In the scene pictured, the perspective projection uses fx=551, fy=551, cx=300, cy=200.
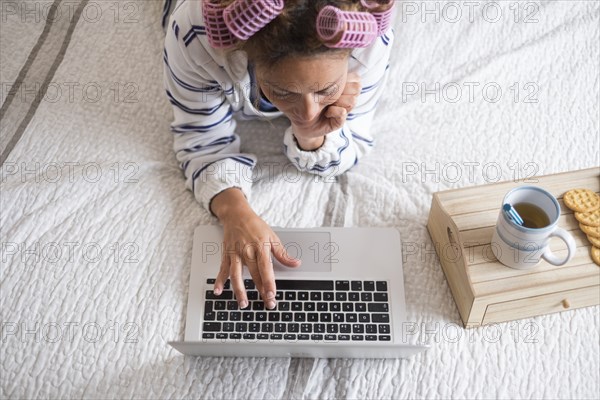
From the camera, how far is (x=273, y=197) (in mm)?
875

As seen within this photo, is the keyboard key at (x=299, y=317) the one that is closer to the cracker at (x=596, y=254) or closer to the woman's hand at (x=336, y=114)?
the woman's hand at (x=336, y=114)

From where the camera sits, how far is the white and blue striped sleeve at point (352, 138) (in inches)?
32.1

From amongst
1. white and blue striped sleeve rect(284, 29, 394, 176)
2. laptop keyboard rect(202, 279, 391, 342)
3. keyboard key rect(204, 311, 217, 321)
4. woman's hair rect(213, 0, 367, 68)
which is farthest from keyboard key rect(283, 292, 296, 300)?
woman's hair rect(213, 0, 367, 68)

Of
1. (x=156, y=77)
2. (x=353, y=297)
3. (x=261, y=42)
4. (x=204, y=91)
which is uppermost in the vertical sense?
(x=156, y=77)

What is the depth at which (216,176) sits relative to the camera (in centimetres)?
84

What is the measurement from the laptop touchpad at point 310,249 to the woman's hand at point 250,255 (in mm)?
14

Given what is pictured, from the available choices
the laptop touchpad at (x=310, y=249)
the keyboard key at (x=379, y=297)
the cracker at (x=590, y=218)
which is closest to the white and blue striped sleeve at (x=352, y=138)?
the laptop touchpad at (x=310, y=249)

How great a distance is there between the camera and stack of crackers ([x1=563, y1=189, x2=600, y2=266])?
71cm

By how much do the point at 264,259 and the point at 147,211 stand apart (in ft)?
0.73

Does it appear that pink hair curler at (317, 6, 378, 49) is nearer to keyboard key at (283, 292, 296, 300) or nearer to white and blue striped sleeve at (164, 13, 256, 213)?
white and blue striped sleeve at (164, 13, 256, 213)

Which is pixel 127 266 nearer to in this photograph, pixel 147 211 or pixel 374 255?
pixel 147 211

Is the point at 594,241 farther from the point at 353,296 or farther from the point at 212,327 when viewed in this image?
the point at 212,327

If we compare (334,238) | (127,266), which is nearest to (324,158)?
(334,238)

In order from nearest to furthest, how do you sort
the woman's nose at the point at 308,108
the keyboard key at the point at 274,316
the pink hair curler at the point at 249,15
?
the pink hair curler at the point at 249,15
the woman's nose at the point at 308,108
the keyboard key at the point at 274,316
